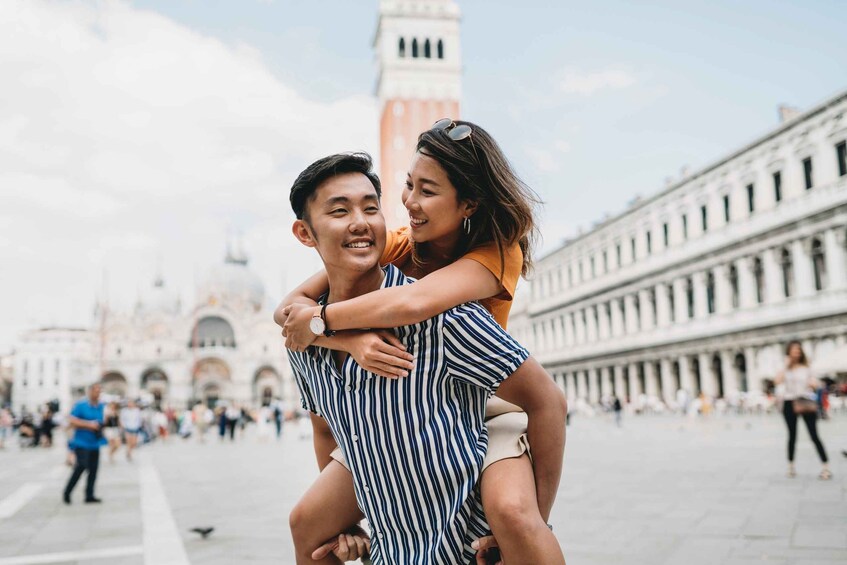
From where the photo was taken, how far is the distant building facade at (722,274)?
28.2 m

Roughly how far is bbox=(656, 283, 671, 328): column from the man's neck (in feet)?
126

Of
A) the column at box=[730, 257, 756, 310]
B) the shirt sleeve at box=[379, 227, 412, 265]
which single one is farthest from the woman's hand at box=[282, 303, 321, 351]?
the column at box=[730, 257, 756, 310]

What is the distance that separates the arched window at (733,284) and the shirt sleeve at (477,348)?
113 ft

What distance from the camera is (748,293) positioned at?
106 ft

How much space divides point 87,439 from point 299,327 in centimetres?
901

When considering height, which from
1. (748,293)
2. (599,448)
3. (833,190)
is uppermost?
(833,190)

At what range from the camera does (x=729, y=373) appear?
33000mm

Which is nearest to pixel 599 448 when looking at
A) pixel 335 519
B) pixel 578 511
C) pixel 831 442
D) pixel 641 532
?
pixel 831 442

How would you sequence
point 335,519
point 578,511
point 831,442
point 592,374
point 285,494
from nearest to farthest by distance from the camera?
point 335,519 → point 578,511 → point 285,494 → point 831,442 → point 592,374

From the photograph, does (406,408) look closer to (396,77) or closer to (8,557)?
(8,557)

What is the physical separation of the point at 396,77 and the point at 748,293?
31587mm

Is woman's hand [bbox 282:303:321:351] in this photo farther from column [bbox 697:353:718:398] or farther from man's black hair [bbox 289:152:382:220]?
column [bbox 697:353:718:398]

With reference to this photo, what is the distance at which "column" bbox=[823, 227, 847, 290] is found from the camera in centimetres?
2727

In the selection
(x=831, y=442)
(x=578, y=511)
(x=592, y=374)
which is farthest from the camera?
(x=592, y=374)
